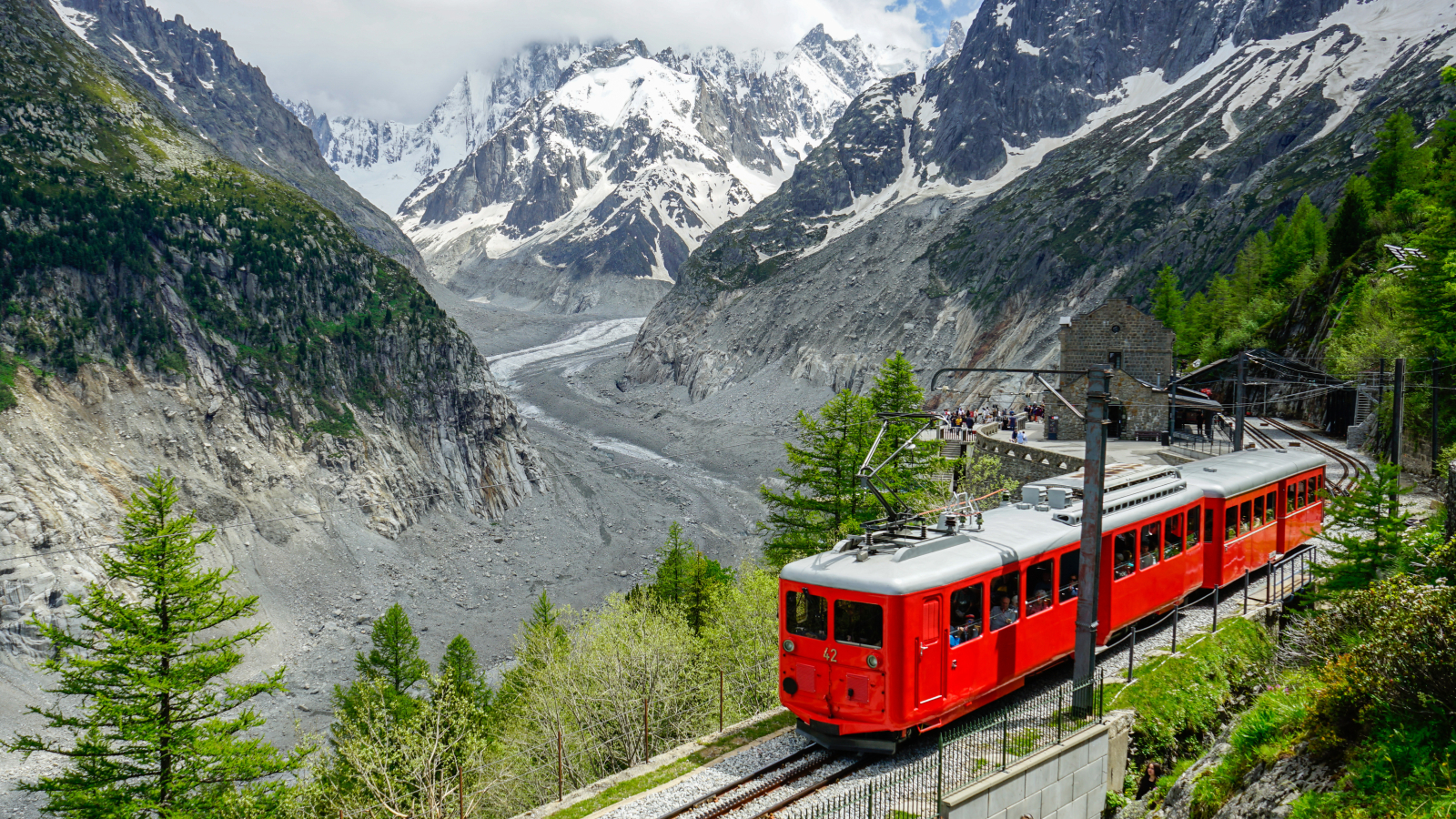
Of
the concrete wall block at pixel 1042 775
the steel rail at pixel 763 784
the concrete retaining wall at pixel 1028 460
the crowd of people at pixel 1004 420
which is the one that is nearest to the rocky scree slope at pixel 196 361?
Answer: the crowd of people at pixel 1004 420

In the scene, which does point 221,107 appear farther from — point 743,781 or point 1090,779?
point 1090,779

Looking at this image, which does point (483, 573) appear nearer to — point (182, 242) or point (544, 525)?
point (544, 525)

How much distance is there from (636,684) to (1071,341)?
34.9m

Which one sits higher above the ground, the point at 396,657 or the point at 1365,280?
the point at 1365,280

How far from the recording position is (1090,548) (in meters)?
13.3

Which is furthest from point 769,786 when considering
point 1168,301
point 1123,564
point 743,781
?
point 1168,301

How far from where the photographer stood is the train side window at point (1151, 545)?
16469 millimetres

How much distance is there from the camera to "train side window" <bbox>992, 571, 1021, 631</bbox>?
13539 mm

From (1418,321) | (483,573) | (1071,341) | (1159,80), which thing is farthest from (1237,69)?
(483,573)

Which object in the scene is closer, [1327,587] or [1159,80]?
[1327,587]

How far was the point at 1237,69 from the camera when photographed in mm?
115625

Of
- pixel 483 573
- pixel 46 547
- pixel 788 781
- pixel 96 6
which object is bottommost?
pixel 483 573

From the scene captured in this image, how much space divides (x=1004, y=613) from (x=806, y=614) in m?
3.46

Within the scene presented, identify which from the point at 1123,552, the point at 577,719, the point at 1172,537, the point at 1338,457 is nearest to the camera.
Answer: the point at 1123,552
